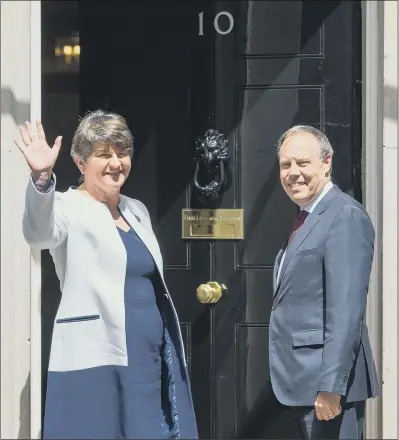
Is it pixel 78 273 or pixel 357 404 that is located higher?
pixel 78 273

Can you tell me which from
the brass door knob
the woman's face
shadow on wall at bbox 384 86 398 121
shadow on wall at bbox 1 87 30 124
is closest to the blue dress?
the woman's face

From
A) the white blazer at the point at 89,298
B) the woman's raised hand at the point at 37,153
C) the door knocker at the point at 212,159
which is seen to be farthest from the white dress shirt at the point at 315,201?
the woman's raised hand at the point at 37,153

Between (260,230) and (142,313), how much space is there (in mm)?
1112

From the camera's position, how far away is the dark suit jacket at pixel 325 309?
3279 mm

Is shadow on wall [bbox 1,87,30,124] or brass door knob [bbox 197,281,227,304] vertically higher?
shadow on wall [bbox 1,87,30,124]

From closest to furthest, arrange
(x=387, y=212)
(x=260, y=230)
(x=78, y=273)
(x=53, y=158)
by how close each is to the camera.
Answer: (x=53, y=158), (x=78, y=273), (x=387, y=212), (x=260, y=230)

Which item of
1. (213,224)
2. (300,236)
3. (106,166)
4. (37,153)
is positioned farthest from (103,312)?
(213,224)

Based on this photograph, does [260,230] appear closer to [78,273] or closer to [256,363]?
[256,363]

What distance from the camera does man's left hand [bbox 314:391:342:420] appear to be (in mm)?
3315

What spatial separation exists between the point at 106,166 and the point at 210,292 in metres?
1.13

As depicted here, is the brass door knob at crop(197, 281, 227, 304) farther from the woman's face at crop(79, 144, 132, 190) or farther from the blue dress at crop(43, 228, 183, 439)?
the woman's face at crop(79, 144, 132, 190)

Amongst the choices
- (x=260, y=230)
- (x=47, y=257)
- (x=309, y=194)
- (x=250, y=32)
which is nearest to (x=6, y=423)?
(x=47, y=257)

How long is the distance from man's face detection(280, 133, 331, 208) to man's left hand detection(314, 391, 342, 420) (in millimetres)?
750

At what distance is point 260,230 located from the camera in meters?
4.37
